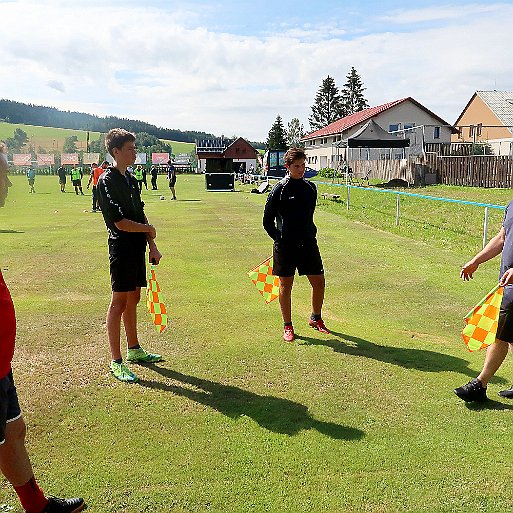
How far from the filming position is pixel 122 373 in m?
4.65

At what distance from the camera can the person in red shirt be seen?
2477mm

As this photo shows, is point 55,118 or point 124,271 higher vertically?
point 55,118

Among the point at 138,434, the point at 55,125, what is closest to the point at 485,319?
the point at 138,434

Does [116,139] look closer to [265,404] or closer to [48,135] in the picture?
[265,404]

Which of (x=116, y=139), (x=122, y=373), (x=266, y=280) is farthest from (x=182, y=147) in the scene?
(x=122, y=373)

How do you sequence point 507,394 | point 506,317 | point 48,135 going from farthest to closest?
point 48,135 → point 507,394 → point 506,317

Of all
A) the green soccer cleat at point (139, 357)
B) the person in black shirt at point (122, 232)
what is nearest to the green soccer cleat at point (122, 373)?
the person in black shirt at point (122, 232)

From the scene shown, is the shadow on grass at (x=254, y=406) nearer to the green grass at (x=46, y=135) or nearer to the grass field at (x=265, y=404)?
the grass field at (x=265, y=404)

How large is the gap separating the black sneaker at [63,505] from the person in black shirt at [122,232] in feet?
5.67

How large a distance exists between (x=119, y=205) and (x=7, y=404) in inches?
86.2

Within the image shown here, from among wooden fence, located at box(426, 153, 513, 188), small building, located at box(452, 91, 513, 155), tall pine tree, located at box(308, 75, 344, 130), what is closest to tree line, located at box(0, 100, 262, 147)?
tall pine tree, located at box(308, 75, 344, 130)

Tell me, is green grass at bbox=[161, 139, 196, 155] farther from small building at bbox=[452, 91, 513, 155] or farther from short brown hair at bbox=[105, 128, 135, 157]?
short brown hair at bbox=[105, 128, 135, 157]

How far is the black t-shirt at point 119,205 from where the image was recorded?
177 inches

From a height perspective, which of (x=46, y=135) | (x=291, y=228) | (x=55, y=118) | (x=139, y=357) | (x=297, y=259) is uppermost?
(x=55, y=118)
